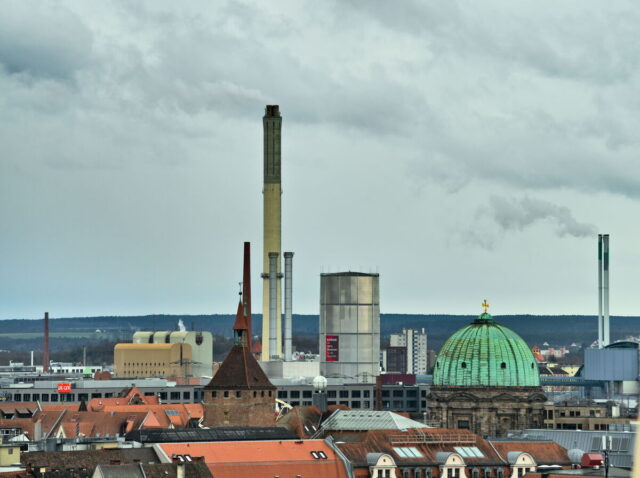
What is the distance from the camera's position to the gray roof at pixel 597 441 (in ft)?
546

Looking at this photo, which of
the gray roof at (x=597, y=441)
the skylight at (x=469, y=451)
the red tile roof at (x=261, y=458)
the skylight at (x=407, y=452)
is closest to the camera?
the red tile roof at (x=261, y=458)

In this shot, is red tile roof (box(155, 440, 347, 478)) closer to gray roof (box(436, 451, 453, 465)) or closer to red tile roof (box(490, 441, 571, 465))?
gray roof (box(436, 451, 453, 465))

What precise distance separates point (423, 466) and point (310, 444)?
30.5 feet

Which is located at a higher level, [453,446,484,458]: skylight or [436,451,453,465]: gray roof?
[453,446,484,458]: skylight

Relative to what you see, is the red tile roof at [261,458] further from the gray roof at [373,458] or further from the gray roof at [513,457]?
the gray roof at [513,457]

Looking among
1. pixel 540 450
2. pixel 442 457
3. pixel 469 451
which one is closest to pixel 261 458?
pixel 442 457

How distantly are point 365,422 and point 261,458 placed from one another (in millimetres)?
33669

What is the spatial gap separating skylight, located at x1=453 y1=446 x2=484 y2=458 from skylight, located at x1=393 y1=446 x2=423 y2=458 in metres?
3.63

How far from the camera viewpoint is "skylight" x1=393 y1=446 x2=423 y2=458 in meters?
162

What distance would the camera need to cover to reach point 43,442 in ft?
584

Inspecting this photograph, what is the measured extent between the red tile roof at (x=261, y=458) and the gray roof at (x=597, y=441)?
24195 mm

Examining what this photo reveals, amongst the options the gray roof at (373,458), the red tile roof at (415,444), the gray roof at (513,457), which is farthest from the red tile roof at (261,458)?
the gray roof at (513,457)

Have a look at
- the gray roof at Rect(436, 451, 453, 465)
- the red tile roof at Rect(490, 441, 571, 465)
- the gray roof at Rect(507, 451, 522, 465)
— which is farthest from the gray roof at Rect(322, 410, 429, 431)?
the gray roof at Rect(436, 451, 453, 465)

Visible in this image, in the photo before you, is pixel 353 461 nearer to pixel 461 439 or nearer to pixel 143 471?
pixel 461 439
